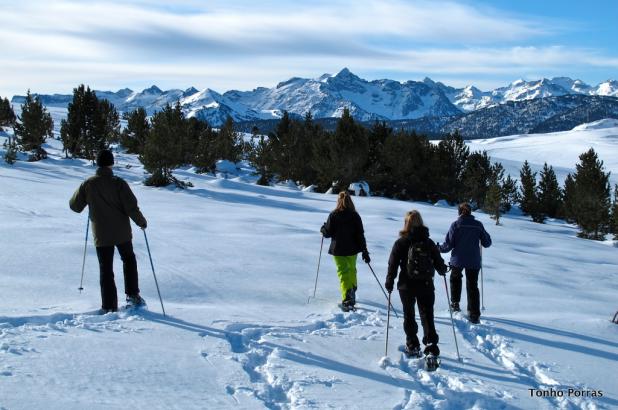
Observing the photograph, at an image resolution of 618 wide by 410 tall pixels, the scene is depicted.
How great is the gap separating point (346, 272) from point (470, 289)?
5.84 ft

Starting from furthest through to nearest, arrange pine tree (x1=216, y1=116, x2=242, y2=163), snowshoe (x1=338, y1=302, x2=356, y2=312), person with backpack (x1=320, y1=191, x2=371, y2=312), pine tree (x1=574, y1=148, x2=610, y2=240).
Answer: pine tree (x1=216, y1=116, x2=242, y2=163) < pine tree (x1=574, y1=148, x2=610, y2=240) < person with backpack (x1=320, y1=191, x2=371, y2=312) < snowshoe (x1=338, y1=302, x2=356, y2=312)

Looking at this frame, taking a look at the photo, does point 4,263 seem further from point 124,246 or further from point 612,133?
point 612,133

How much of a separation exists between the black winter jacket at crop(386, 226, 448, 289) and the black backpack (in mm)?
70

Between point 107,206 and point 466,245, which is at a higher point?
point 107,206

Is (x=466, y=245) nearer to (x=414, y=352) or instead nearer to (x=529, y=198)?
(x=414, y=352)

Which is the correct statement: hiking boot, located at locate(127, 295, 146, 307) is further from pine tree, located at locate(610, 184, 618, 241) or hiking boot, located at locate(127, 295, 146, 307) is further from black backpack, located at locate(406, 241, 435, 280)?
pine tree, located at locate(610, 184, 618, 241)

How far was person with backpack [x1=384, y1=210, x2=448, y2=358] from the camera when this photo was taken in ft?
18.3

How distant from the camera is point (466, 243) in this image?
300 inches

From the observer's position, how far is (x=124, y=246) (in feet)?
20.6

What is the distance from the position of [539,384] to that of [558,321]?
2745 mm

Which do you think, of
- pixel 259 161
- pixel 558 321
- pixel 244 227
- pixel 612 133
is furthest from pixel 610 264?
pixel 612 133

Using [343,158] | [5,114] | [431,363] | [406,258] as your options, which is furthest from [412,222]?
[5,114]

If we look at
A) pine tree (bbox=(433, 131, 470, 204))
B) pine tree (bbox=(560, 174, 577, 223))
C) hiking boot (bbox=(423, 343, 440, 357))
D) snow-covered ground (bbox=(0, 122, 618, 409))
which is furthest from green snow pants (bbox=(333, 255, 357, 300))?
pine tree (bbox=(560, 174, 577, 223))

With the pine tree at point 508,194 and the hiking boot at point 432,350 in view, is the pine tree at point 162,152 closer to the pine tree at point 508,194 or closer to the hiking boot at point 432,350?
the hiking boot at point 432,350
